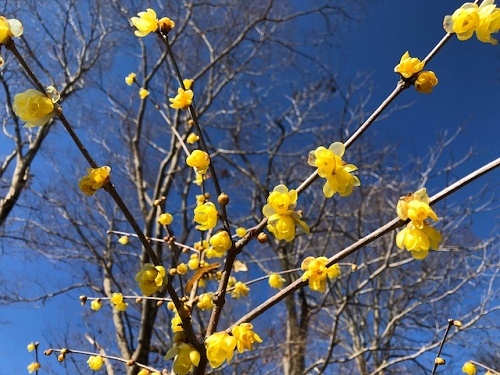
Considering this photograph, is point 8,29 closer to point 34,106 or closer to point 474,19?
point 34,106

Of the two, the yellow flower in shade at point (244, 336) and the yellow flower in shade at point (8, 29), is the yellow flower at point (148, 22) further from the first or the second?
the yellow flower in shade at point (244, 336)

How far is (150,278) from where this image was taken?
948mm

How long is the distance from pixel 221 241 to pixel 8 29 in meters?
0.69

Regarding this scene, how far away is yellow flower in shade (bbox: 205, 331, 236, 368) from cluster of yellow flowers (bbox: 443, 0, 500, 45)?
994 mm

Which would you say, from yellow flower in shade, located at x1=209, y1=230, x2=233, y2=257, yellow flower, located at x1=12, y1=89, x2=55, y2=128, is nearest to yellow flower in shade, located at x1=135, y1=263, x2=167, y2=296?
yellow flower in shade, located at x1=209, y1=230, x2=233, y2=257

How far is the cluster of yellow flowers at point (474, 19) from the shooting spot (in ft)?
3.23

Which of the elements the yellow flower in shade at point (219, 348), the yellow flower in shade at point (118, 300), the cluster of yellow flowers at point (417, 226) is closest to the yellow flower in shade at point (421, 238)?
the cluster of yellow flowers at point (417, 226)

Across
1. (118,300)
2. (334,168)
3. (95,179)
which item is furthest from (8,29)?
(118,300)

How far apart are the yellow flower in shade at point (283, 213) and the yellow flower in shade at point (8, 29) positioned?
2.20ft

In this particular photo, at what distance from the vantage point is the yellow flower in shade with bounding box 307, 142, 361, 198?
0.92 meters

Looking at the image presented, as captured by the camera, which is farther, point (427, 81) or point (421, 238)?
point (427, 81)

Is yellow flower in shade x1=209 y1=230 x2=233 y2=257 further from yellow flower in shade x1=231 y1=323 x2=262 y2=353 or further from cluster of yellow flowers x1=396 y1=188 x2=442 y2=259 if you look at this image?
cluster of yellow flowers x1=396 y1=188 x2=442 y2=259

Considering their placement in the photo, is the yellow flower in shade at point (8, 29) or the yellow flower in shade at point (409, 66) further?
the yellow flower in shade at point (409, 66)

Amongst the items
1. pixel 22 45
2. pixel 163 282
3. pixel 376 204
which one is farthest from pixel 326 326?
pixel 163 282
